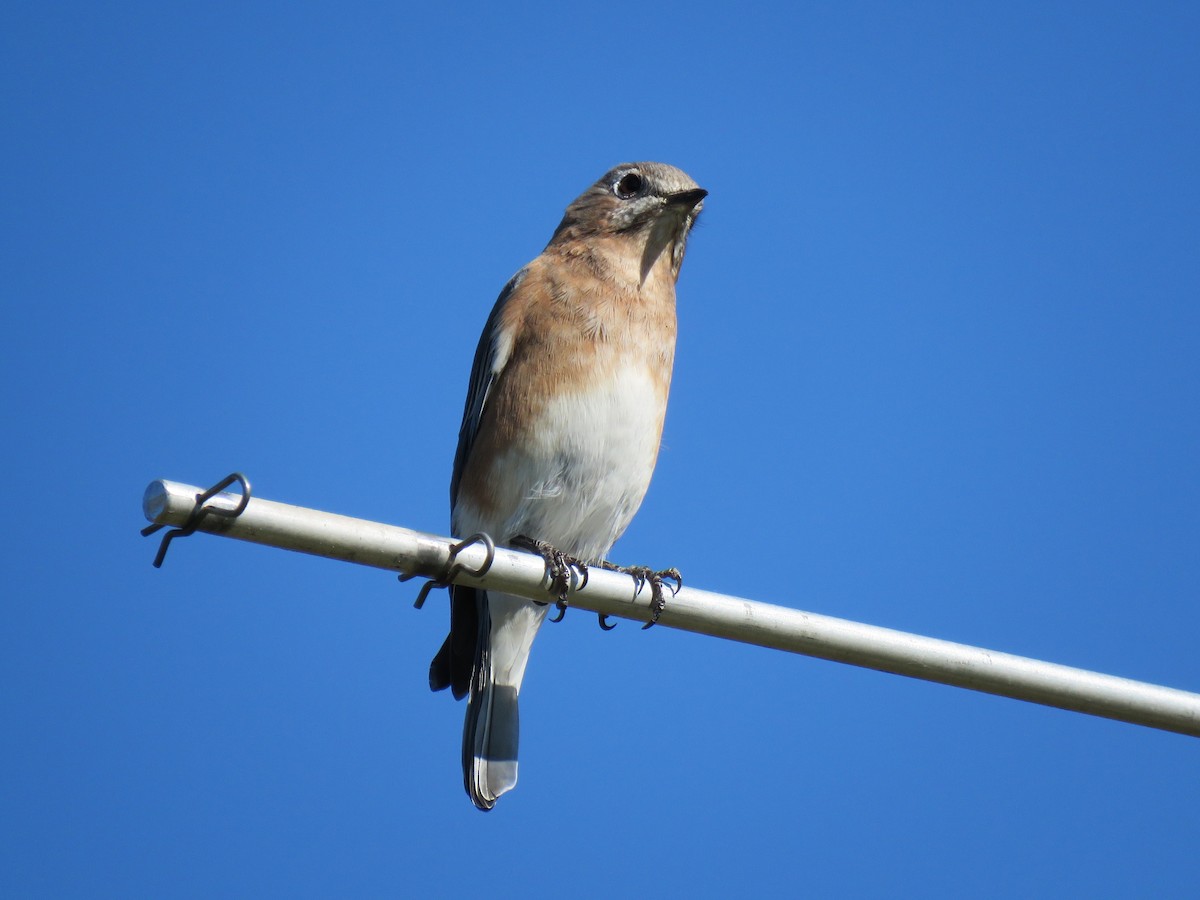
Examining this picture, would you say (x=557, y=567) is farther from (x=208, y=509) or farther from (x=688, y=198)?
(x=688, y=198)

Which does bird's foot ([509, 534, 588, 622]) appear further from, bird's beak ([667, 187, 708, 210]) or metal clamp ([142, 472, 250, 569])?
bird's beak ([667, 187, 708, 210])

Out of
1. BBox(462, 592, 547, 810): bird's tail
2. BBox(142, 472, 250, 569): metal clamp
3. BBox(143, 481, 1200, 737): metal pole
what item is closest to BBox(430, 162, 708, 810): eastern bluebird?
BBox(462, 592, 547, 810): bird's tail

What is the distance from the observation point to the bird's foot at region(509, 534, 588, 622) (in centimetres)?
381

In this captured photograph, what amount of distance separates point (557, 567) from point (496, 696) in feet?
6.47

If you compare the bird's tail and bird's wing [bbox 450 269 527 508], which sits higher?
bird's wing [bbox 450 269 527 508]

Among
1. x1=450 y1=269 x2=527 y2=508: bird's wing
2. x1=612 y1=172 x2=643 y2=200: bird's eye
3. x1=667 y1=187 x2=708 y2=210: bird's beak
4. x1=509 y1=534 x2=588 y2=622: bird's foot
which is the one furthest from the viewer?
x1=612 y1=172 x2=643 y2=200: bird's eye

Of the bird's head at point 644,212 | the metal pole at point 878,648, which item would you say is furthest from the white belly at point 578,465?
the metal pole at point 878,648

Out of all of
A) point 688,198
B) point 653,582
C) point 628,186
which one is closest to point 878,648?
point 653,582

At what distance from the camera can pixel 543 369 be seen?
580 cm

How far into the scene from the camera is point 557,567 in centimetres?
441

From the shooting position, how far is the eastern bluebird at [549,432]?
5.76 meters

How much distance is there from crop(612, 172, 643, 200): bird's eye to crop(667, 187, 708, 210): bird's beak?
0.78 feet

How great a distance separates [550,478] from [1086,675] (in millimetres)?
2834

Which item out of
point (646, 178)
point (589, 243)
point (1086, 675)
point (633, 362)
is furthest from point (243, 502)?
point (646, 178)
